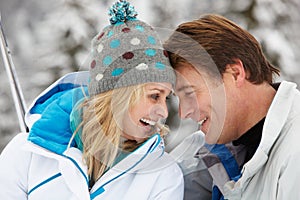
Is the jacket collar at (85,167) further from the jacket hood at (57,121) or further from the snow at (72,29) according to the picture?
the snow at (72,29)

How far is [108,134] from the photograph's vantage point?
1508mm

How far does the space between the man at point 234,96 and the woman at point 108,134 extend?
11 centimetres

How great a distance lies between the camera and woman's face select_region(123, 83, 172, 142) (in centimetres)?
139

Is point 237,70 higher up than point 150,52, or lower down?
lower down

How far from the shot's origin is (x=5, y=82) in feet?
13.8

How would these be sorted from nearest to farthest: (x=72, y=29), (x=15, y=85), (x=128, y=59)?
(x=128, y=59) → (x=15, y=85) → (x=72, y=29)

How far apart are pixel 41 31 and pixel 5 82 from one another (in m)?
0.48

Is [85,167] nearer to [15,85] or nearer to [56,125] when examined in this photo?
[56,125]

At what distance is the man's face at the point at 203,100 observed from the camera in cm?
149

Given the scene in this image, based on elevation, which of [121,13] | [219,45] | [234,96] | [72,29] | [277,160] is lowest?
[72,29]

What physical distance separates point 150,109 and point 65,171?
0.29 metres

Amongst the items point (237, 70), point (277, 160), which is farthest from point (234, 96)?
point (277, 160)

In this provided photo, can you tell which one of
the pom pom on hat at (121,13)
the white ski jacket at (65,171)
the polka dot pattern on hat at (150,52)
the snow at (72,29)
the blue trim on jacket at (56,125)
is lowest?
the snow at (72,29)

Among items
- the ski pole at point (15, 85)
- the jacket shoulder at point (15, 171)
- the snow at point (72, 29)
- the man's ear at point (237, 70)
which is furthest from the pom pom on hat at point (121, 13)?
the snow at point (72, 29)
